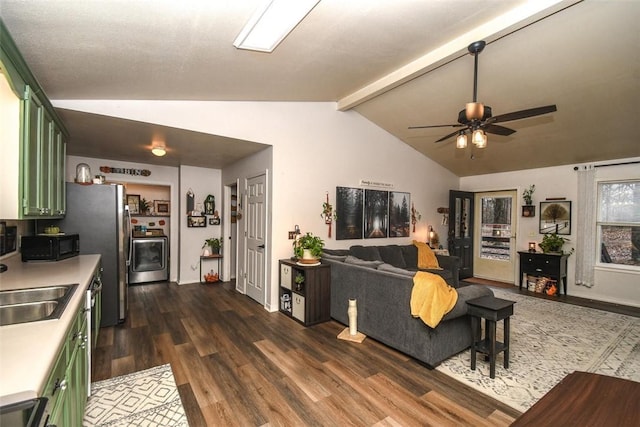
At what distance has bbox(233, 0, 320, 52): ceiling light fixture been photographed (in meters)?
1.83

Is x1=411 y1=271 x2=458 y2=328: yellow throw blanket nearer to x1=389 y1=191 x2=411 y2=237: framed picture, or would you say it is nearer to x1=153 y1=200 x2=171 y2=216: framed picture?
x1=389 y1=191 x2=411 y2=237: framed picture

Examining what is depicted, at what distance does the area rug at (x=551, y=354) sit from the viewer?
2.50 meters

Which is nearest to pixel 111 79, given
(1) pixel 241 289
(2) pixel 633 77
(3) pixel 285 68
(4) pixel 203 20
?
(4) pixel 203 20

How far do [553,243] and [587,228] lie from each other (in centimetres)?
56

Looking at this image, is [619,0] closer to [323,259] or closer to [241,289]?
[323,259]

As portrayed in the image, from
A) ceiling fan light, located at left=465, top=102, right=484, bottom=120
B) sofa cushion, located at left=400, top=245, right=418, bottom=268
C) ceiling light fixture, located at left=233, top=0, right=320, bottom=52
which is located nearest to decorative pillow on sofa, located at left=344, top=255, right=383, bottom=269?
→ ceiling fan light, located at left=465, top=102, right=484, bottom=120

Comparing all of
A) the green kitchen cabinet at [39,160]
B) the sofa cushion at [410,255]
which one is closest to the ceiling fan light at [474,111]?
the sofa cushion at [410,255]

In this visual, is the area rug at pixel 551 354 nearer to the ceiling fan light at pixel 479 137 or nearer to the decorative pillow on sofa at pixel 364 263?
the decorative pillow on sofa at pixel 364 263

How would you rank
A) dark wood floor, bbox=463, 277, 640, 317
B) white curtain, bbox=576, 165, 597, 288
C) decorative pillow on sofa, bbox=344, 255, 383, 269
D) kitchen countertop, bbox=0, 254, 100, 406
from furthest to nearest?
1. white curtain, bbox=576, 165, 597, 288
2. dark wood floor, bbox=463, 277, 640, 317
3. decorative pillow on sofa, bbox=344, 255, 383, 269
4. kitchen countertop, bbox=0, 254, 100, 406

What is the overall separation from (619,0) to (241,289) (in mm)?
5757

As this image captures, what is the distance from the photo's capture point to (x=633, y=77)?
3.26 meters

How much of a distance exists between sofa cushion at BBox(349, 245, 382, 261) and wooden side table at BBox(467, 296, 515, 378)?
7.26 feet

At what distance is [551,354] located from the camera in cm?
307

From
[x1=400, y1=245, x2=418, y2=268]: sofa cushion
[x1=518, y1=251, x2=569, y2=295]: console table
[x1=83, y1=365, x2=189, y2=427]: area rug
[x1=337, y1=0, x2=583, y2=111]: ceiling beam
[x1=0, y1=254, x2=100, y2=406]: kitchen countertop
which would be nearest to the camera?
[x1=0, y1=254, x2=100, y2=406]: kitchen countertop
